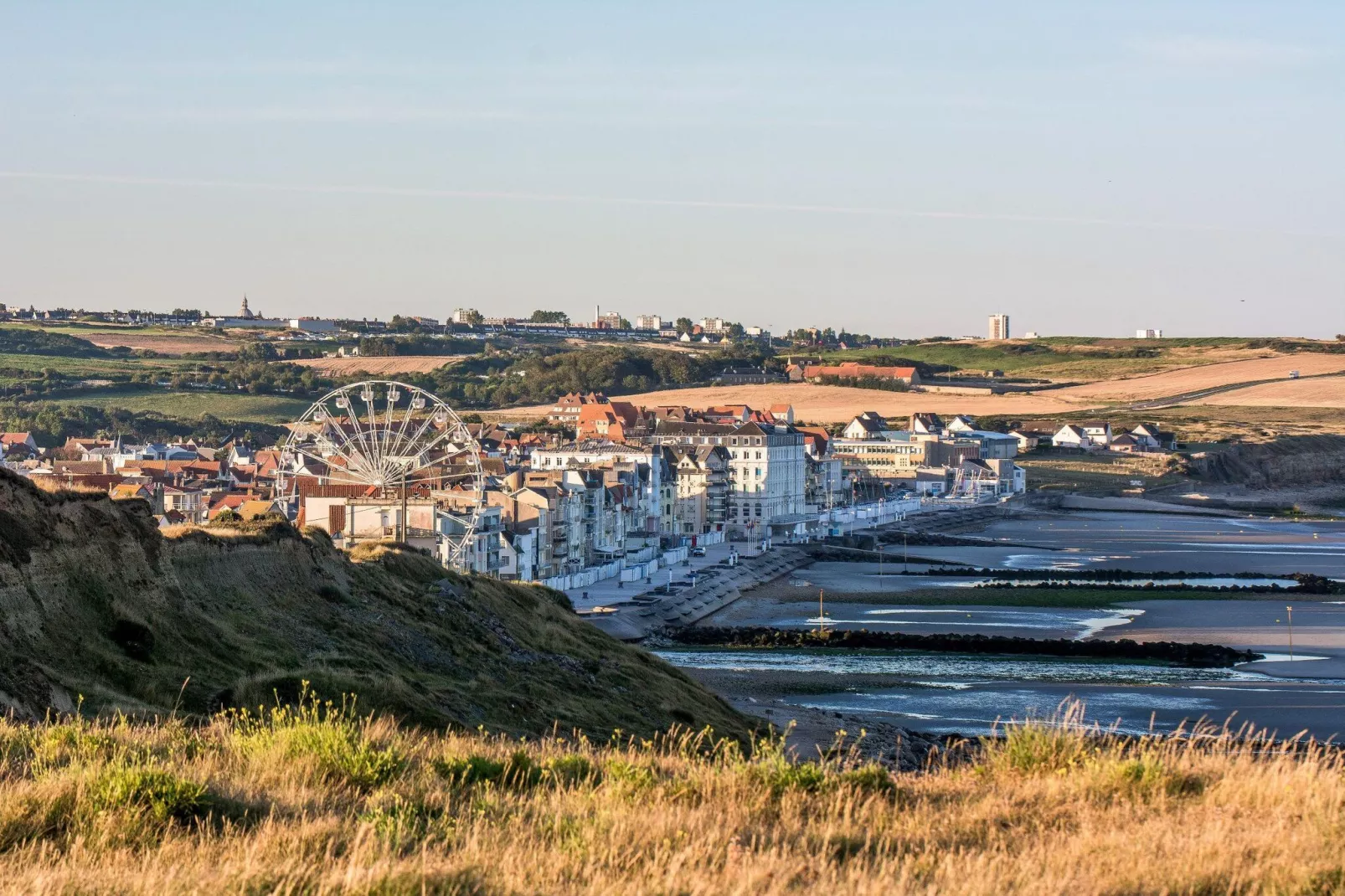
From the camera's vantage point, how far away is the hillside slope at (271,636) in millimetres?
22562

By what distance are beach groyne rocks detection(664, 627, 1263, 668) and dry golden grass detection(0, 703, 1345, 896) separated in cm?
4437

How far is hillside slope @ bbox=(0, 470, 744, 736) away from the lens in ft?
74.0

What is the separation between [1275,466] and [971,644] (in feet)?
395

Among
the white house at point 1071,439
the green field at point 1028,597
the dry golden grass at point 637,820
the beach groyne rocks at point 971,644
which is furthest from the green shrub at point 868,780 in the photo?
the white house at point 1071,439

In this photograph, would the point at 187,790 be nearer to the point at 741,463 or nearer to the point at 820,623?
the point at 820,623

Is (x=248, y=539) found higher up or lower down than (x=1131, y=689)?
higher up

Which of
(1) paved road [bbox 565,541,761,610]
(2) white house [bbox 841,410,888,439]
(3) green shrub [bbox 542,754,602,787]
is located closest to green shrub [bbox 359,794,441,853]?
(3) green shrub [bbox 542,754,602,787]

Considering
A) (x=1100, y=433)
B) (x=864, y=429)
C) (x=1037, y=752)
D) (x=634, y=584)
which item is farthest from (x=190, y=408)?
(x=1037, y=752)

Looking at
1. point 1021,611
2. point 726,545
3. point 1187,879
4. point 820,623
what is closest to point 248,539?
point 1187,879

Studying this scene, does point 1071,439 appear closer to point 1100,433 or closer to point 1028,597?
point 1100,433

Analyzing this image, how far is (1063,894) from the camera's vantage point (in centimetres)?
841

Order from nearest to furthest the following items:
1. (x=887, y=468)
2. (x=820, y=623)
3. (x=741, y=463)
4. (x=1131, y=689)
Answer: (x=1131, y=689) → (x=820, y=623) → (x=741, y=463) → (x=887, y=468)

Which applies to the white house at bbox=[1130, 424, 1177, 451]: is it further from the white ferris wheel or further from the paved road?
the white ferris wheel

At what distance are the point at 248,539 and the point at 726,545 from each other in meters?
79.5
